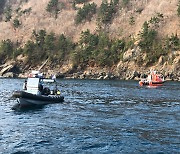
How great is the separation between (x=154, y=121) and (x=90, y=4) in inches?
3639

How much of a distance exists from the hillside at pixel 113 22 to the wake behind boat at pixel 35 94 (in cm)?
4953

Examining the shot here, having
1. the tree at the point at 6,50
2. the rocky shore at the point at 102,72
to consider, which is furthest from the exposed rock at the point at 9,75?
the tree at the point at 6,50

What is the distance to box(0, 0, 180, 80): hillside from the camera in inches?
3661

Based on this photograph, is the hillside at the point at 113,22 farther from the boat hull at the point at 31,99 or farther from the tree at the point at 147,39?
the boat hull at the point at 31,99

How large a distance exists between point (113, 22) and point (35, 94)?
251ft

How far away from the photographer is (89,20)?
11225 centimetres

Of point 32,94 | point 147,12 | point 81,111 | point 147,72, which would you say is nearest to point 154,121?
point 81,111

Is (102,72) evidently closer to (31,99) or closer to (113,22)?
(113,22)

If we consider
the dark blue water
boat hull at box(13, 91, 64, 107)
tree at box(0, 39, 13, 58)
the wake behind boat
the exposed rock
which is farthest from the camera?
tree at box(0, 39, 13, 58)

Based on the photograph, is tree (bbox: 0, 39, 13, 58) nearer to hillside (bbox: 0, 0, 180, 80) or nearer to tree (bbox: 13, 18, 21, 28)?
hillside (bbox: 0, 0, 180, 80)

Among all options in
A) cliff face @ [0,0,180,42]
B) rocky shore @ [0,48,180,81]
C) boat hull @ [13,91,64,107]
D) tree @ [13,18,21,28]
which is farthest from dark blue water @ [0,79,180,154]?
tree @ [13,18,21,28]

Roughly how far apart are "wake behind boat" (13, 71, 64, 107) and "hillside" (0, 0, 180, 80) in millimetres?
49535

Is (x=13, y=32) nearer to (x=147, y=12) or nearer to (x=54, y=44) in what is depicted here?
(x=54, y=44)

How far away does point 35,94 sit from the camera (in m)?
34.2
